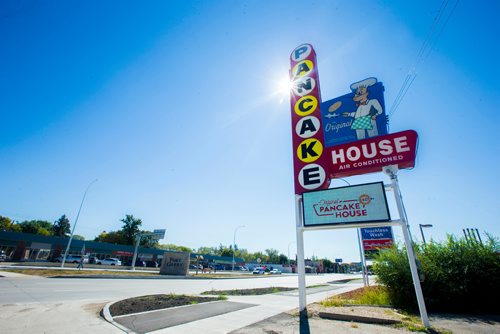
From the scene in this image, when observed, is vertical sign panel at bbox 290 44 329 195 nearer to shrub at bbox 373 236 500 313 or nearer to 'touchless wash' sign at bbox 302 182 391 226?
'touchless wash' sign at bbox 302 182 391 226

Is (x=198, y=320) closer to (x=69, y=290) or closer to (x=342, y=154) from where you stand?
(x=342, y=154)

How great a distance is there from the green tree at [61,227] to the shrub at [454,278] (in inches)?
5023

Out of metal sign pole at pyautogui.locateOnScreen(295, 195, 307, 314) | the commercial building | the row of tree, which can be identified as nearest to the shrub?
metal sign pole at pyautogui.locateOnScreen(295, 195, 307, 314)

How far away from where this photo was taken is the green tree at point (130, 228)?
8257 centimetres

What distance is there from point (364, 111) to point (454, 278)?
6.81 meters

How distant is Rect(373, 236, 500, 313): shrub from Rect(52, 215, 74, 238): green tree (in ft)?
419

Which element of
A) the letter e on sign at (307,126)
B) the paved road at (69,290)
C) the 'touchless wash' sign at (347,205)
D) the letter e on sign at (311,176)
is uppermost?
the letter e on sign at (307,126)

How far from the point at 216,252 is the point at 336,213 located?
13202cm

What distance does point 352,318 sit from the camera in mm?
6613

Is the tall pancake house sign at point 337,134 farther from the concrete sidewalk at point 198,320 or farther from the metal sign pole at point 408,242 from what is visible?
the concrete sidewalk at point 198,320

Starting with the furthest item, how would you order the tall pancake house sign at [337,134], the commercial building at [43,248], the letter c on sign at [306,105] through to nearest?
the commercial building at [43,248] → the letter c on sign at [306,105] → the tall pancake house sign at [337,134]

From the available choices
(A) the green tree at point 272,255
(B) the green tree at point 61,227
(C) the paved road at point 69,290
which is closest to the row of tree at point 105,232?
(B) the green tree at point 61,227

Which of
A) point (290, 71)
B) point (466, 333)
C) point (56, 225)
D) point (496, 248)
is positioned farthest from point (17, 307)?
point (56, 225)

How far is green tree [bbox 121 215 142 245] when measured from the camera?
8257cm
